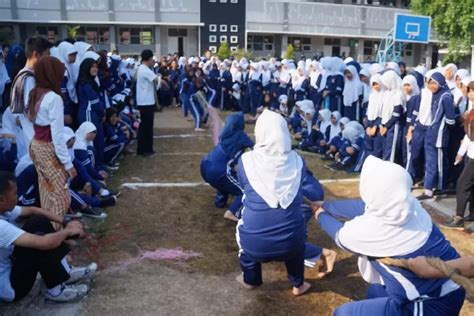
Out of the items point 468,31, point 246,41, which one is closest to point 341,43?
point 246,41

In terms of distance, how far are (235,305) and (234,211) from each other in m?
1.70

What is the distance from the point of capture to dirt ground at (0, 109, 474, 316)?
3.53 m

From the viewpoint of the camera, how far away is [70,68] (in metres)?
6.67

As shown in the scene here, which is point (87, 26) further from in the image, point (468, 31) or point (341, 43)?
point (468, 31)

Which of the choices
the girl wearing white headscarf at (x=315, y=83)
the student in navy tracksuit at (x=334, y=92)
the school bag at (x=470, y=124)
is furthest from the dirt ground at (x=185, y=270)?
the girl wearing white headscarf at (x=315, y=83)

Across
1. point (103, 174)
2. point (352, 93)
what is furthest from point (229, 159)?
point (352, 93)

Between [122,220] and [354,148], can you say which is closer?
[122,220]

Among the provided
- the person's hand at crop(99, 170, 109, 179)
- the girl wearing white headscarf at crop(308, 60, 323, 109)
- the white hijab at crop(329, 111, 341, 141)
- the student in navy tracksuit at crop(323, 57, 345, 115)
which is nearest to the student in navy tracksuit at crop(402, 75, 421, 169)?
the white hijab at crop(329, 111, 341, 141)

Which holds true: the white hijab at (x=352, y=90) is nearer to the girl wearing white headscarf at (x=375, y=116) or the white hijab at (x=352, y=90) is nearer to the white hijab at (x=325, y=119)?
the white hijab at (x=325, y=119)

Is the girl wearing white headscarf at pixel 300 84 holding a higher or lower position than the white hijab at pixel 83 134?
higher

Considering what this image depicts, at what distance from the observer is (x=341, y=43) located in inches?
1598

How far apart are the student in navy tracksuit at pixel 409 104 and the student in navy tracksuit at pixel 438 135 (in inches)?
16.8

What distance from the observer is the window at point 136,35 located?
3503cm

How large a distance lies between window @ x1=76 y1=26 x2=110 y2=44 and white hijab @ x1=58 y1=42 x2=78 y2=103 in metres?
29.3
